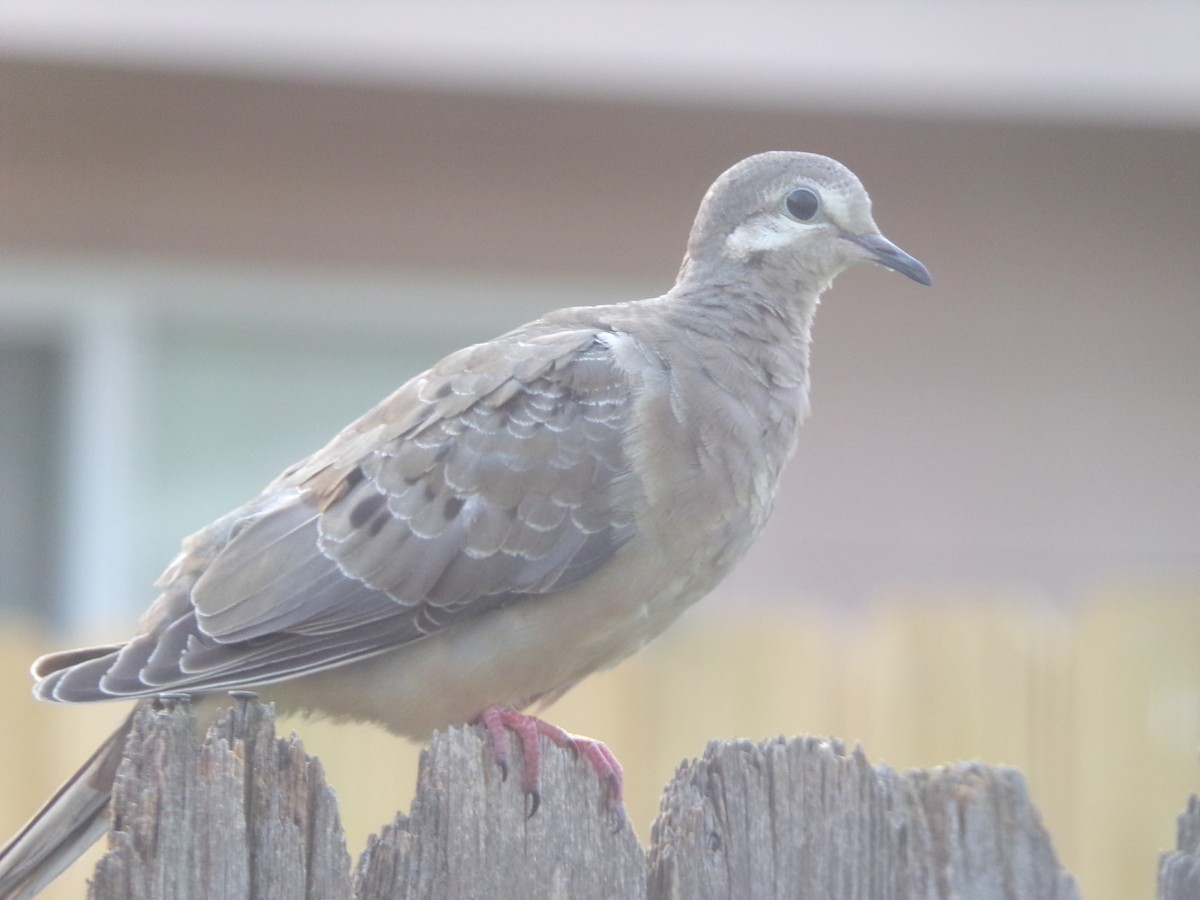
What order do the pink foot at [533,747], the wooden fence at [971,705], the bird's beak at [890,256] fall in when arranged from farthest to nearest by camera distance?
the wooden fence at [971,705], the bird's beak at [890,256], the pink foot at [533,747]

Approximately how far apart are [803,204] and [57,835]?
2.30 metres

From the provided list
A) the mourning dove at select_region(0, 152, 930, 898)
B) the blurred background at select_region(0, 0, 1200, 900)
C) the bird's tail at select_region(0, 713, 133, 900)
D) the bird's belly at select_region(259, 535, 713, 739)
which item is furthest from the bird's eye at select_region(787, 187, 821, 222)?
Result: the blurred background at select_region(0, 0, 1200, 900)

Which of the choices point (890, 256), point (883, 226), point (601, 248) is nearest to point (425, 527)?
point (890, 256)

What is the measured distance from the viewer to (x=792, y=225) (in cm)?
391

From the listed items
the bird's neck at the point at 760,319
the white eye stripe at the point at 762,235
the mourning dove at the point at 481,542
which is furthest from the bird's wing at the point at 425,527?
the white eye stripe at the point at 762,235

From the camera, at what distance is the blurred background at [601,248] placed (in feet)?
22.2

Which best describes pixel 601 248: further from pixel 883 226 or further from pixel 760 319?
pixel 760 319

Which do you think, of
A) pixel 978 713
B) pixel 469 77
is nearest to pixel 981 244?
pixel 469 77

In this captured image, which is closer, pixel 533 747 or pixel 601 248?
pixel 533 747

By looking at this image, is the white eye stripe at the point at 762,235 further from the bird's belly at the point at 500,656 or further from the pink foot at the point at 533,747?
the pink foot at the point at 533,747

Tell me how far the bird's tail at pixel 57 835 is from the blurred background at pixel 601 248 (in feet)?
11.1

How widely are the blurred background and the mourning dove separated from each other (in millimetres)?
2684

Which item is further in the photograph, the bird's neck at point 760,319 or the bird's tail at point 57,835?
the bird's neck at point 760,319

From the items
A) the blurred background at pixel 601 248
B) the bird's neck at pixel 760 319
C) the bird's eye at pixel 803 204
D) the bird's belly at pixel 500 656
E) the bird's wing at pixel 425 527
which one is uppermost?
the blurred background at pixel 601 248
